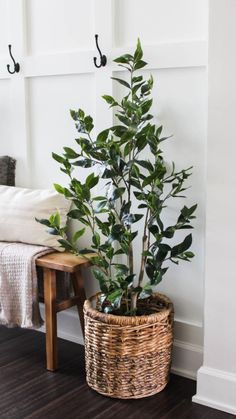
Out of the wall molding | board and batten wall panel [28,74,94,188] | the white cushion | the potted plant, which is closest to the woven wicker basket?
the potted plant

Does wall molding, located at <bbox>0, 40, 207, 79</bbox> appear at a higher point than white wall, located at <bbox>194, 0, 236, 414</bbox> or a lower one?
higher

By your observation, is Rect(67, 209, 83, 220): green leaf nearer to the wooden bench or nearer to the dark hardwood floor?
the wooden bench

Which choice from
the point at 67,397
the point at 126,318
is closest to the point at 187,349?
the point at 126,318

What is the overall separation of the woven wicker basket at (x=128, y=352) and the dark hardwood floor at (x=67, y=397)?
51mm

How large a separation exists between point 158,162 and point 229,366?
2.73ft

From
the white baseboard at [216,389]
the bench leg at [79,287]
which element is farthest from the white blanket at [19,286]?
the white baseboard at [216,389]

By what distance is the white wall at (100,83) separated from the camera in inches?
91.8

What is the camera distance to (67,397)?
233 cm

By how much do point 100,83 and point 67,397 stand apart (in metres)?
1.34

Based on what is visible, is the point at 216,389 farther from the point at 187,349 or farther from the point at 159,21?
the point at 159,21

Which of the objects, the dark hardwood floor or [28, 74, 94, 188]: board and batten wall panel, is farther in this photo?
[28, 74, 94, 188]: board and batten wall panel

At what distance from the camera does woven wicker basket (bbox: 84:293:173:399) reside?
223 cm

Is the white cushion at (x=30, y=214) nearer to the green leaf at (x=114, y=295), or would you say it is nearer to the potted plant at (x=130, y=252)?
the potted plant at (x=130, y=252)

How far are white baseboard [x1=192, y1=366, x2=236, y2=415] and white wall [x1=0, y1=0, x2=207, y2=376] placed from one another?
0.17m
